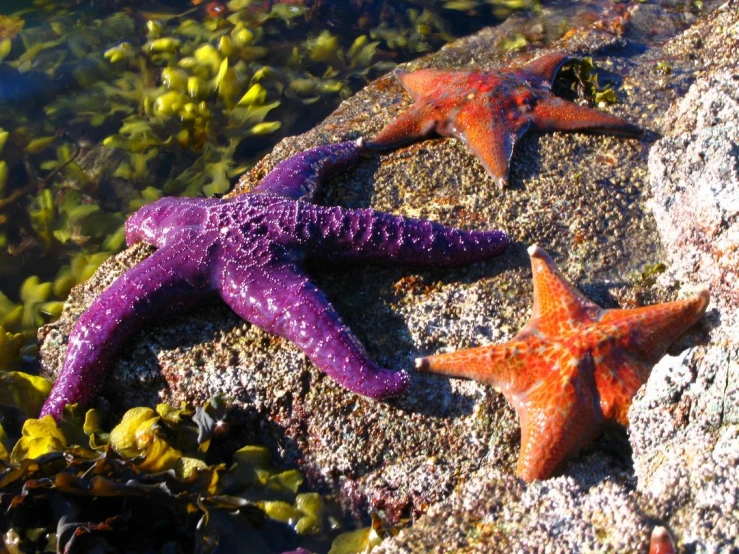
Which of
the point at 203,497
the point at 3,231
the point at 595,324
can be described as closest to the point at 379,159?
the point at 595,324

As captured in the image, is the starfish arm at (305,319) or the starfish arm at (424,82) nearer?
the starfish arm at (305,319)

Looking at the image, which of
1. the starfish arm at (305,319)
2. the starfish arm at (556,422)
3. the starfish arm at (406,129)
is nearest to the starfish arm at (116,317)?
the starfish arm at (305,319)

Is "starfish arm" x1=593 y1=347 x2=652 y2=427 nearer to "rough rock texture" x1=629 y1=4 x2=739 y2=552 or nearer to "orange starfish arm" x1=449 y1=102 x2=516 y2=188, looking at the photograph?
"rough rock texture" x1=629 y1=4 x2=739 y2=552

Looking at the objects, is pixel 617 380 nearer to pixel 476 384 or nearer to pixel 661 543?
pixel 476 384

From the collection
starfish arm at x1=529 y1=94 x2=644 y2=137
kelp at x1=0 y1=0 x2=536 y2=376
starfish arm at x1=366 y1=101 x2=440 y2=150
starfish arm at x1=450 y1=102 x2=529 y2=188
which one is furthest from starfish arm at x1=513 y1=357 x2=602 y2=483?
kelp at x1=0 y1=0 x2=536 y2=376

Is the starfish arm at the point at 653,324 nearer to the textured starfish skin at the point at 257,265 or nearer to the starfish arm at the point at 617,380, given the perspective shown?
the starfish arm at the point at 617,380

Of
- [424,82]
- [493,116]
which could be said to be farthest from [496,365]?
[424,82]
